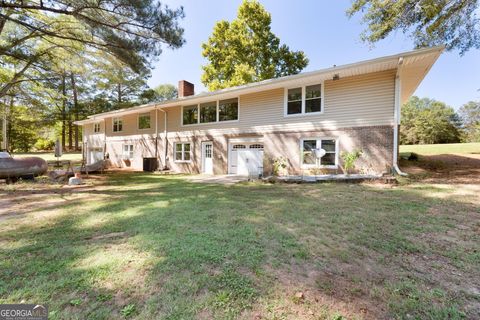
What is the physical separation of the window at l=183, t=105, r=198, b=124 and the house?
63mm

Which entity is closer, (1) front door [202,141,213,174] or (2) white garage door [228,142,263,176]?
(2) white garage door [228,142,263,176]

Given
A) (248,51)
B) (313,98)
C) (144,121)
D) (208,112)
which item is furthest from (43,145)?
(313,98)

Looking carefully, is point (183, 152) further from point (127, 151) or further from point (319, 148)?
point (319, 148)

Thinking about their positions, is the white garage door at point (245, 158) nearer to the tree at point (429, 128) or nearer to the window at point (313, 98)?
the window at point (313, 98)

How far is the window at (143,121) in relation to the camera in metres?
16.9

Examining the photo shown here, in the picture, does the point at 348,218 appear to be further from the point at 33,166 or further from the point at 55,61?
the point at 55,61

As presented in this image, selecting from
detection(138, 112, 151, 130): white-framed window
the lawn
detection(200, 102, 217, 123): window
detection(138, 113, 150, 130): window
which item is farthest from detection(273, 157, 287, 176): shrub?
detection(138, 113, 150, 130): window

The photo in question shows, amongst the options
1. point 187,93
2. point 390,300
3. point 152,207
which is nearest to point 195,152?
point 187,93

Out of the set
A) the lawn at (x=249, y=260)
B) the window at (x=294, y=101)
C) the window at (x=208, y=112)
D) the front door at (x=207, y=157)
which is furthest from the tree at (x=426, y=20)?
the front door at (x=207, y=157)

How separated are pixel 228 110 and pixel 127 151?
10.0 meters

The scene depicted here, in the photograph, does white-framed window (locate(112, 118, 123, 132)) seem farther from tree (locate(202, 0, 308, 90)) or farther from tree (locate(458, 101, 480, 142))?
tree (locate(458, 101, 480, 142))

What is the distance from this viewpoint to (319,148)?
33.4ft

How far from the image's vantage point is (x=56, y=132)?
3756 cm

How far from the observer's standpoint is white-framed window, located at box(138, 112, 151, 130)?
1690 centimetres
